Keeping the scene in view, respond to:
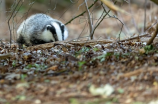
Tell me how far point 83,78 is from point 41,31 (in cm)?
360

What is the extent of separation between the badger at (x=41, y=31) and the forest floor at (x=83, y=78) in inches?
54.8

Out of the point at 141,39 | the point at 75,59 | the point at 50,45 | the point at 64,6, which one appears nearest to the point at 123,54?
the point at 75,59

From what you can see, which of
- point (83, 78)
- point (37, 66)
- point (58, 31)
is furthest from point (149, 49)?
point (58, 31)

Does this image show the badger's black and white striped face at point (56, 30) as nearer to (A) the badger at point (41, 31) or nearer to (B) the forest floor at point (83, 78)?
(A) the badger at point (41, 31)

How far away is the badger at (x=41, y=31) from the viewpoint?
6.53 m

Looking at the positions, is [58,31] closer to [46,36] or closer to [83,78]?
[46,36]

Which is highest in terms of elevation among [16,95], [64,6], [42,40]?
[64,6]

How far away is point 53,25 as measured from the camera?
655cm

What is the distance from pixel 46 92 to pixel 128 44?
2.74 m

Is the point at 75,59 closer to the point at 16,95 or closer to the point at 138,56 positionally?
the point at 138,56

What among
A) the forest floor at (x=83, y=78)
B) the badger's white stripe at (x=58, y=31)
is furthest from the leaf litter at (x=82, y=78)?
the badger's white stripe at (x=58, y=31)

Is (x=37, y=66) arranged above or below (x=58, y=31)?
below

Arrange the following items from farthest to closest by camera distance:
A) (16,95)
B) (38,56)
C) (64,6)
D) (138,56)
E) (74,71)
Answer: (64,6), (38,56), (138,56), (74,71), (16,95)

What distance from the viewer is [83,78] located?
11.8 feet
